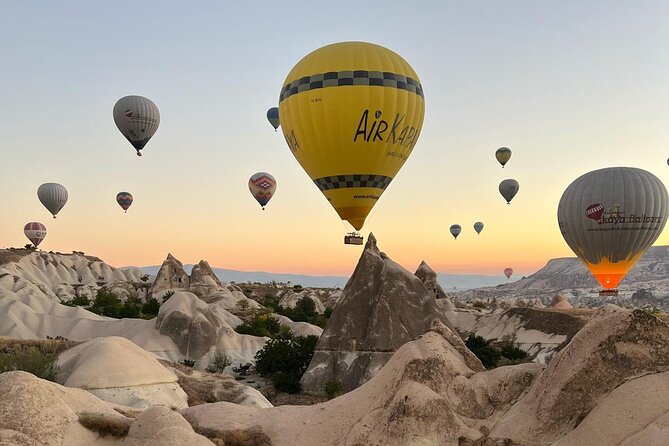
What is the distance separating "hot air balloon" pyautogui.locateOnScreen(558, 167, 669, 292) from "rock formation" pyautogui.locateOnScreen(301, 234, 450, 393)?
1834cm

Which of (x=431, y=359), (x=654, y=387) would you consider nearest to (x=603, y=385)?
(x=654, y=387)

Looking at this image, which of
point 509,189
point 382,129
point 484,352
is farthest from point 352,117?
point 509,189

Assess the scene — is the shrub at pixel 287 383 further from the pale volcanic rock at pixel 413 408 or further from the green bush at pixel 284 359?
the pale volcanic rock at pixel 413 408

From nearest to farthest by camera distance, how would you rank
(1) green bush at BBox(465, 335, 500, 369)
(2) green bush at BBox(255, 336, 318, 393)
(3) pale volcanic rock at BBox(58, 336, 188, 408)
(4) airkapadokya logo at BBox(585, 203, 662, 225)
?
(3) pale volcanic rock at BBox(58, 336, 188, 408)
(2) green bush at BBox(255, 336, 318, 393)
(1) green bush at BBox(465, 335, 500, 369)
(4) airkapadokya logo at BBox(585, 203, 662, 225)

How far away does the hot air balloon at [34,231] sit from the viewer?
121625mm

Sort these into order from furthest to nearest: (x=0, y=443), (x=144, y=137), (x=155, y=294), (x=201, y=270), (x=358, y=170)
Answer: (x=201, y=270) → (x=155, y=294) → (x=144, y=137) → (x=358, y=170) → (x=0, y=443)

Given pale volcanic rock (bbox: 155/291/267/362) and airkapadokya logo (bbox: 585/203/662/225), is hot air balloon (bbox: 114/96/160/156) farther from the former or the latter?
airkapadokya logo (bbox: 585/203/662/225)

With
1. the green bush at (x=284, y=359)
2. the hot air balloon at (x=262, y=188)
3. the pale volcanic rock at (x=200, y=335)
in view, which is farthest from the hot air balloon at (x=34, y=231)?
the green bush at (x=284, y=359)

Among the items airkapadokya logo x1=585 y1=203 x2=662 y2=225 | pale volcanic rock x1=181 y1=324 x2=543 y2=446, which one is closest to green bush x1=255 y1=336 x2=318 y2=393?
pale volcanic rock x1=181 y1=324 x2=543 y2=446

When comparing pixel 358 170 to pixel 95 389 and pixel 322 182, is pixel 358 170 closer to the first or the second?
pixel 322 182

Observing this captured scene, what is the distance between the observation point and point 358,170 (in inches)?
1316

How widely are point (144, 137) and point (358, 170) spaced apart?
42050mm

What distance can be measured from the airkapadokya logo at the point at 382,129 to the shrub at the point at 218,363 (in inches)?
917

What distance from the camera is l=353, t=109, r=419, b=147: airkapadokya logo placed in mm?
32219
